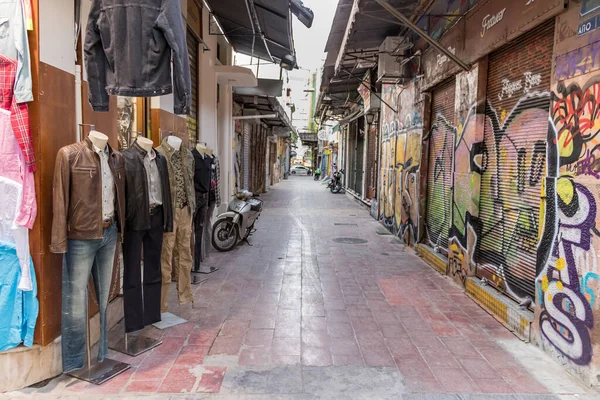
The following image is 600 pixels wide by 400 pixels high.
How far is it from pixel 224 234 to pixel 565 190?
5.63 m

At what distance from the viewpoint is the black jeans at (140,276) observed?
374cm

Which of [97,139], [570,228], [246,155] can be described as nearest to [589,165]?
[570,228]

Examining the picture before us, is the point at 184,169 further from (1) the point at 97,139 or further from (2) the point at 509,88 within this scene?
(2) the point at 509,88

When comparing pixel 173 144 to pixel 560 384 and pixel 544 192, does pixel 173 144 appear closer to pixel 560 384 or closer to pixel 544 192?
pixel 544 192

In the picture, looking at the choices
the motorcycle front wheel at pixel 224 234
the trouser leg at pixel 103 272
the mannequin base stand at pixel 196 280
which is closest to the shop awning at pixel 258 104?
the motorcycle front wheel at pixel 224 234

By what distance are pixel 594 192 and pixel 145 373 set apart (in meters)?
3.68

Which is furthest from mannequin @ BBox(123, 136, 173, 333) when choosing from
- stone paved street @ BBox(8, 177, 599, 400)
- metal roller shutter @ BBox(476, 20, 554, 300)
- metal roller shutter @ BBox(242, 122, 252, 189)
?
metal roller shutter @ BBox(242, 122, 252, 189)

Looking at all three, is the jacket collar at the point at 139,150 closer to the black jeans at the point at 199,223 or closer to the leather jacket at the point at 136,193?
the leather jacket at the point at 136,193

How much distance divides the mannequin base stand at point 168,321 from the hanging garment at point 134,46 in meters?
2.29

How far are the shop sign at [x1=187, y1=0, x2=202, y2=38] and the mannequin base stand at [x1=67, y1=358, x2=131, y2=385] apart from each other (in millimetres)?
5524

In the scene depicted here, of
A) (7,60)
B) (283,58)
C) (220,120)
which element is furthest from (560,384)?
(220,120)

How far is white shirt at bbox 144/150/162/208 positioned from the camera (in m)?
3.85

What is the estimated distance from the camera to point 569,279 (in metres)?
3.45

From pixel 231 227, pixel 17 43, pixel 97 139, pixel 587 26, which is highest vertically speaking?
pixel 587 26
